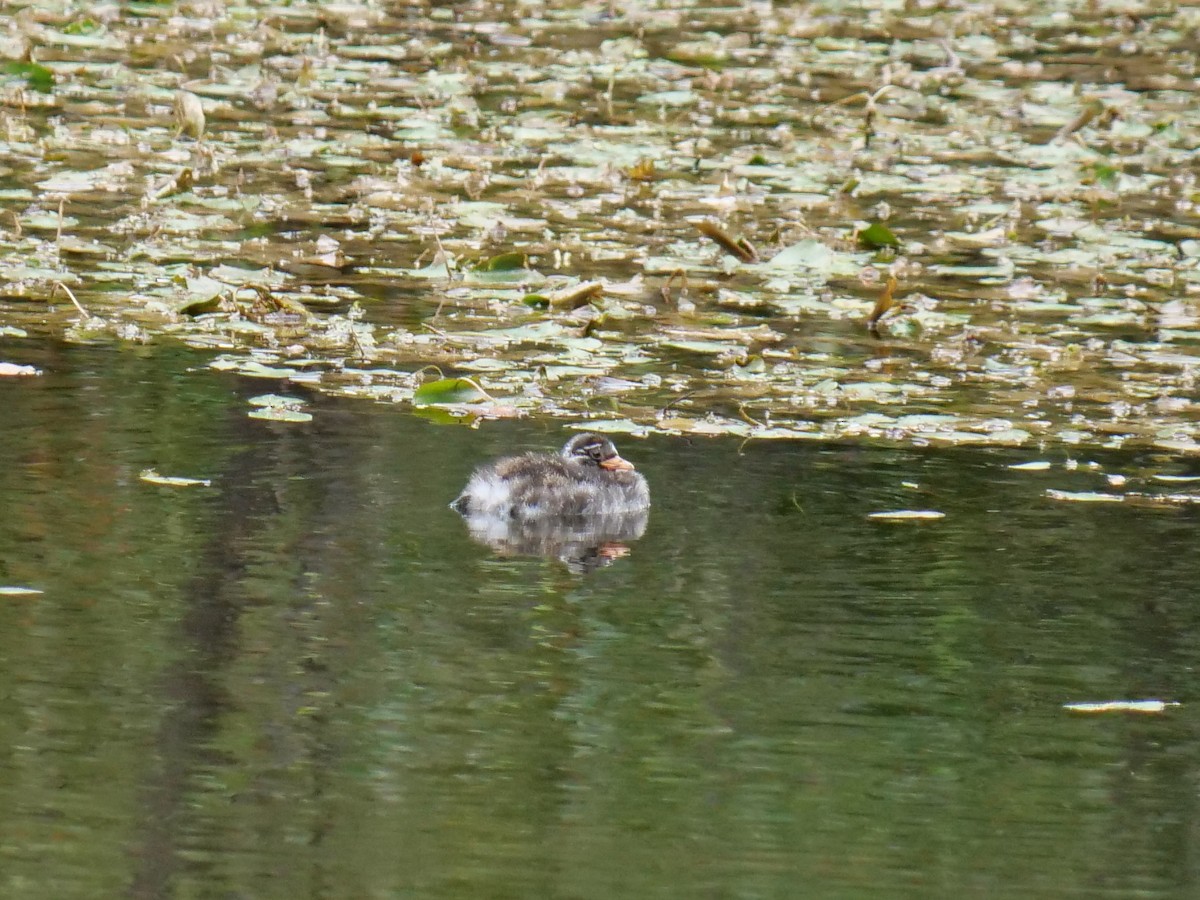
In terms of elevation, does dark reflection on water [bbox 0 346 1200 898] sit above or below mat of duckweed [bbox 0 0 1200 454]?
below

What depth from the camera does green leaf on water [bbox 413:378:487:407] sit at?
8211 millimetres

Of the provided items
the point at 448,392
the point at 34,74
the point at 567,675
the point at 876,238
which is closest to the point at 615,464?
the point at 448,392

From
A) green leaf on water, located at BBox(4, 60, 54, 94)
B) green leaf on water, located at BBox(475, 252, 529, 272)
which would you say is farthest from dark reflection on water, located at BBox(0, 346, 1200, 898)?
green leaf on water, located at BBox(4, 60, 54, 94)

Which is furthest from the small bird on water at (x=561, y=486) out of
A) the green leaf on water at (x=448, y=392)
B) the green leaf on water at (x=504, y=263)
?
the green leaf on water at (x=504, y=263)

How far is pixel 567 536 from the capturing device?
721 centimetres

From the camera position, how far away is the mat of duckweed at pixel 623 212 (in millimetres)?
8867

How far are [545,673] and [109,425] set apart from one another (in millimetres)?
2693

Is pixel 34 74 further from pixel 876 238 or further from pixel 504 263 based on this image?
pixel 876 238

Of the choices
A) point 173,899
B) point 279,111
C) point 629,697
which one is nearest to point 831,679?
point 629,697

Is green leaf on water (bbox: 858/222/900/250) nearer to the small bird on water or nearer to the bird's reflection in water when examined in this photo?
the small bird on water

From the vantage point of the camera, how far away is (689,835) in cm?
458

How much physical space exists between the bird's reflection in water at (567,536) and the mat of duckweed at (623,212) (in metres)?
0.89

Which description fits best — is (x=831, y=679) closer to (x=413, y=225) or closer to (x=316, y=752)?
(x=316, y=752)

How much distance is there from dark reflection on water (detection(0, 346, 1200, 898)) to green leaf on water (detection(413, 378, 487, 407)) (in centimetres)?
22
